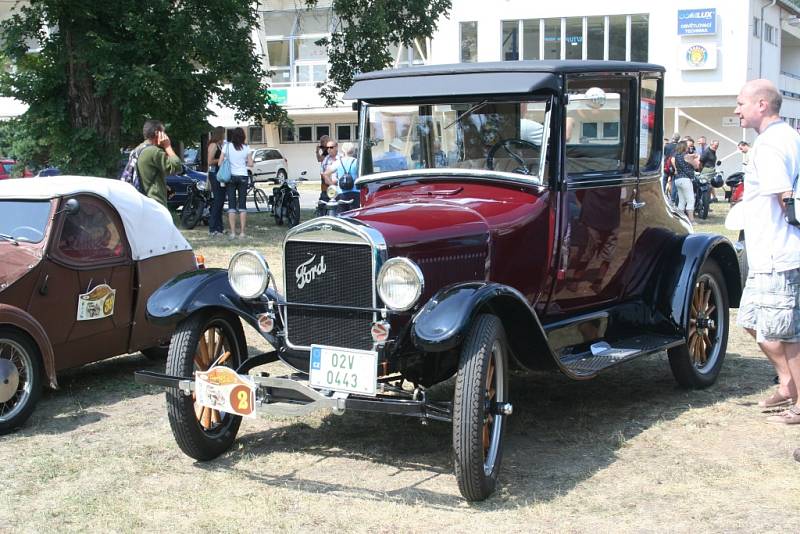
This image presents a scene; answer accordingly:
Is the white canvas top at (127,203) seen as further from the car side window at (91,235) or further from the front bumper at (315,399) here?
the front bumper at (315,399)

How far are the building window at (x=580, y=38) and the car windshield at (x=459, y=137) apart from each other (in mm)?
32953

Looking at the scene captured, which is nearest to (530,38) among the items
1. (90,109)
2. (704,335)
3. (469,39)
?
(469,39)

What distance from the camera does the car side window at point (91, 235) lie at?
641 cm

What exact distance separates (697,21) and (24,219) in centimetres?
3476

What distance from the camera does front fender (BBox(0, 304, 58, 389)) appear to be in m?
5.65

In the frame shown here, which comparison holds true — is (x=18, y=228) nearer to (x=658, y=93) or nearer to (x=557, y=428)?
(x=557, y=428)

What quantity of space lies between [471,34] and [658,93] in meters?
34.6

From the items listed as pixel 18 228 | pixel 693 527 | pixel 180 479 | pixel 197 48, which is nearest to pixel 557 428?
Result: pixel 693 527

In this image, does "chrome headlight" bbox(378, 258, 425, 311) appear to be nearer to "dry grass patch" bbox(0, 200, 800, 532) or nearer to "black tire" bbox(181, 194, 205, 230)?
"dry grass patch" bbox(0, 200, 800, 532)

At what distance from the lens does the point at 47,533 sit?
4.24 meters

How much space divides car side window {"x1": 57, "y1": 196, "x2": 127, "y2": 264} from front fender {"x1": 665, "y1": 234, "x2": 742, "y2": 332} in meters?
3.84

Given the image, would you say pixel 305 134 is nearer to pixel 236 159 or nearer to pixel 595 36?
pixel 595 36

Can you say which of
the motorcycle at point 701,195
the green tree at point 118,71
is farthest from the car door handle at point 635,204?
the motorcycle at point 701,195

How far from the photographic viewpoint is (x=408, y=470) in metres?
5.01
